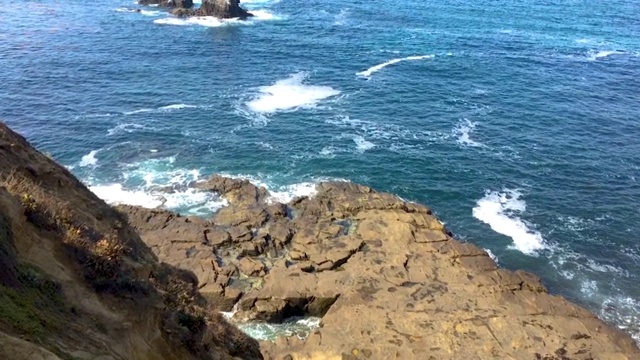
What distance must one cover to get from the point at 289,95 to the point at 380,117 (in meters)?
16.2

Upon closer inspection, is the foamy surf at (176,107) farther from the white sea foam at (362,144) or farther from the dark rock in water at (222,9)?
the dark rock in water at (222,9)

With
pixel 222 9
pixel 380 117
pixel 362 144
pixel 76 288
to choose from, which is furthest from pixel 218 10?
pixel 76 288

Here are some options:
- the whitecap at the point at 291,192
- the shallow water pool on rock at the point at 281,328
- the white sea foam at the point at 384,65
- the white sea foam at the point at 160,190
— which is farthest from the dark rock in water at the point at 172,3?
the shallow water pool on rock at the point at 281,328

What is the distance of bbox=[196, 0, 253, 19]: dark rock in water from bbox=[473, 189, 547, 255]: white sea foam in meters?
89.5

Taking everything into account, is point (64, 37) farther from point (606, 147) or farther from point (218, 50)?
point (606, 147)

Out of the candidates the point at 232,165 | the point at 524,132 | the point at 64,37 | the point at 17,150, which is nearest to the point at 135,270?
the point at 17,150

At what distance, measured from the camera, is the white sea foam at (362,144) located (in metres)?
67.5

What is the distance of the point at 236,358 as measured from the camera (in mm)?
24484

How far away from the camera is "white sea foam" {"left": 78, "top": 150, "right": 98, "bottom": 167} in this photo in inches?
2491

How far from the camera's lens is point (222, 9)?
416 feet

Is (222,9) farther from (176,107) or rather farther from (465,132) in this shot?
(465,132)

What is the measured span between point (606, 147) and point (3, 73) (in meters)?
92.6

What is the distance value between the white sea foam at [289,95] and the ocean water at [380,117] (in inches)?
16.2

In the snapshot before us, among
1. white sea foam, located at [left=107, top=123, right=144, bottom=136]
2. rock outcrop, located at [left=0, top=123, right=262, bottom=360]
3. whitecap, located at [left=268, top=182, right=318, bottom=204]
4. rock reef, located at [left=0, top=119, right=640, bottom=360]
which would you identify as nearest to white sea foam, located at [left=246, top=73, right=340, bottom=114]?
white sea foam, located at [left=107, top=123, right=144, bottom=136]
